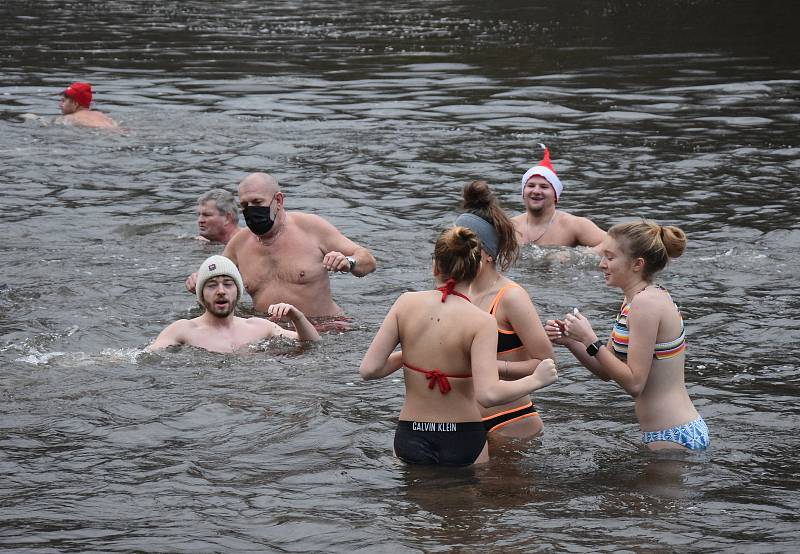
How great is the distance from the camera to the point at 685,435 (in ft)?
24.6

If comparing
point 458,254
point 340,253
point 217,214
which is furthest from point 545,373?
point 217,214

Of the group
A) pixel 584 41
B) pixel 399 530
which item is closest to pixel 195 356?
pixel 399 530

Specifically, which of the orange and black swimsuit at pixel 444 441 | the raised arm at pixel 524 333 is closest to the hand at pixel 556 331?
the raised arm at pixel 524 333

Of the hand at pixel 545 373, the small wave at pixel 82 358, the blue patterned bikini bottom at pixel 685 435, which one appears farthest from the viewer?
the small wave at pixel 82 358

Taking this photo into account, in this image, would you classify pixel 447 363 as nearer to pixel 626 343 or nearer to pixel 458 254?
pixel 458 254

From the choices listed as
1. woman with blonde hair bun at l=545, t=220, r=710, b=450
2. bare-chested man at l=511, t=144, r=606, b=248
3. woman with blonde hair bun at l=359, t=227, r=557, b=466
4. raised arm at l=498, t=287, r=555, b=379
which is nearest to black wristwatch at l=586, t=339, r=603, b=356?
woman with blonde hair bun at l=545, t=220, r=710, b=450

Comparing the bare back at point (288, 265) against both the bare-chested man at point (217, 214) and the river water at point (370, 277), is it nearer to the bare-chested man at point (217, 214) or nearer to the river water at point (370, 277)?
the river water at point (370, 277)

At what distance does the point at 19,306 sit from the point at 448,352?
6.50m

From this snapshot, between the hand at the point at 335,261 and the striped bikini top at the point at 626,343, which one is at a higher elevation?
the striped bikini top at the point at 626,343

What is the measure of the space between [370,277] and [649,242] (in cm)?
640

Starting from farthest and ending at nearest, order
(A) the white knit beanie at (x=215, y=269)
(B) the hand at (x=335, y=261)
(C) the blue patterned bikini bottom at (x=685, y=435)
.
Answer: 1. (B) the hand at (x=335, y=261)
2. (A) the white knit beanie at (x=215, y=269)
3. (C) the blue patterned bikini bottom at (x=685, y=435)

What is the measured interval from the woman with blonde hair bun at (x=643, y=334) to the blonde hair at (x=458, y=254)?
2.00 ft

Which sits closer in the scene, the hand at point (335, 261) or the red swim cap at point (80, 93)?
the hand at point (335, 261)

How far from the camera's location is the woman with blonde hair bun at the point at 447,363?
21.7 ft
